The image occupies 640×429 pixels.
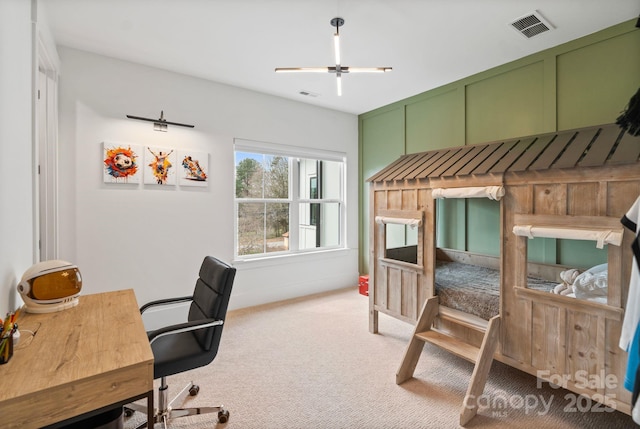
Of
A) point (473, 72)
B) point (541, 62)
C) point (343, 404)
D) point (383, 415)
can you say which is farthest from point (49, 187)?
point (541, 62)

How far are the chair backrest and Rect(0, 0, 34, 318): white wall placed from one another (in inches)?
38.0

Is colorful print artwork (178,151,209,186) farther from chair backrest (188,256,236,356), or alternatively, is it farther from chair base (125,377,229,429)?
chair base (125,377,229,429)

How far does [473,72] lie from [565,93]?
37.3 inches

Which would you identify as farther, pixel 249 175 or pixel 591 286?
pixel 249 175

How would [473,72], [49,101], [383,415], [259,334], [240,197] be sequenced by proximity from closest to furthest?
[383,415]
[49,101]
[259,334]
[473,72]
[240,197]

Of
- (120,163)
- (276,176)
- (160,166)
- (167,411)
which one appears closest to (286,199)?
(276,176)

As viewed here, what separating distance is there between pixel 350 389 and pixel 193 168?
113 inches

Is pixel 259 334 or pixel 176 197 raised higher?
pixel 176 197

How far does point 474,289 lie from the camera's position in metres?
2.51

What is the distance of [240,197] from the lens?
13.3 ft

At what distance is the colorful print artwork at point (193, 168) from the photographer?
3.50m

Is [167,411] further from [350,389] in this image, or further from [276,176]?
[276,176]

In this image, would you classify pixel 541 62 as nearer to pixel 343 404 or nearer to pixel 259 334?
pixel 343 404

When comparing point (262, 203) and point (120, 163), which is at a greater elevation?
point (120, 163)
